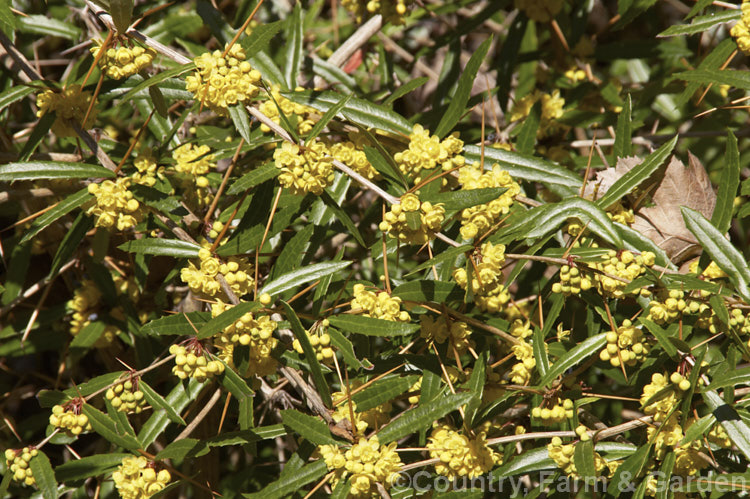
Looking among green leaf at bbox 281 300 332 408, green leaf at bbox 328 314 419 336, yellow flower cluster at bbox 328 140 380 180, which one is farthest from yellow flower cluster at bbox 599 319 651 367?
yellow flower cluster at bbox 328 140 380 180

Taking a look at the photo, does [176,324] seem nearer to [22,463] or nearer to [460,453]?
[22,463]

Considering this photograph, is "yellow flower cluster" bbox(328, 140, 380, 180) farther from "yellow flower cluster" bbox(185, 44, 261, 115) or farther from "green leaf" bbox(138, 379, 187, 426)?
"green leaf" bbox(138, 379, 187, 426)

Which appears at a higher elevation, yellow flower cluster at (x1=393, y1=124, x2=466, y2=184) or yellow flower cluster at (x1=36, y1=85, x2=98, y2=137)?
yellow flower cluster at (x1=36, y1=85, x2=98, y2=137)

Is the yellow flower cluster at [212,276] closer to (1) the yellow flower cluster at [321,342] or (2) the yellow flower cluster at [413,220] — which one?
(1) the yellow flower cluster at [321,342]

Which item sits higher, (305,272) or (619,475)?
(305,272)

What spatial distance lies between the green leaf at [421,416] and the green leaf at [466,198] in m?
0.48

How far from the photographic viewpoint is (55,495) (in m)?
1.84

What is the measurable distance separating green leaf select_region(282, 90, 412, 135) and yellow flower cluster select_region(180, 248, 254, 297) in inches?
23.3

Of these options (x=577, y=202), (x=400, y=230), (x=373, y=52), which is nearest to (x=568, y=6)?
(x=373, y=52)

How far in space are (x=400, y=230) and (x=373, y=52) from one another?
2079 mm

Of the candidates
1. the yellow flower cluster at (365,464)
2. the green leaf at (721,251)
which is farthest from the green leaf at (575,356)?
the yellow flower cluster at (365,464)

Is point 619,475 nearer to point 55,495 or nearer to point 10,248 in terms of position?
point 55,495

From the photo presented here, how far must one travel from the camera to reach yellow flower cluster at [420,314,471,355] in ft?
5.95

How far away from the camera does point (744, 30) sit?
201 centimetres
